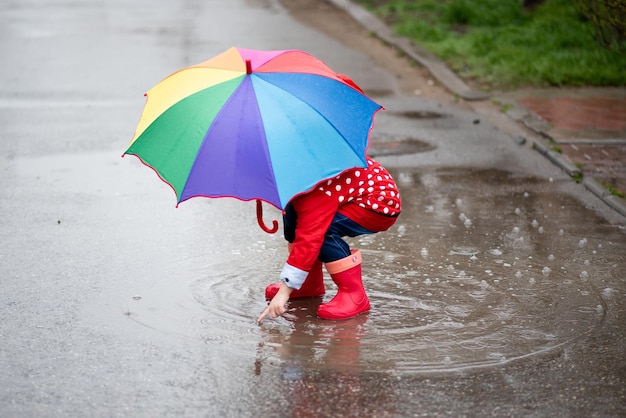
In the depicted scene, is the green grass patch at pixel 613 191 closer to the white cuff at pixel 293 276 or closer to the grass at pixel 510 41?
the white cuff at pixel 293 276

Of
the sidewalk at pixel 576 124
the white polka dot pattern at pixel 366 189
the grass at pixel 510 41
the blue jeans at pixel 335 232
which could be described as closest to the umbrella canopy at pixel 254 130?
the white polka dot pattern at pixel 366 189

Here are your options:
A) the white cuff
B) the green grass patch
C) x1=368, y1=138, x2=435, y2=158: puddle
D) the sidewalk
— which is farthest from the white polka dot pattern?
x1=368, y1=138, x2=435, y2=158: puddle

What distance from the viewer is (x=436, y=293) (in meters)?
5.84

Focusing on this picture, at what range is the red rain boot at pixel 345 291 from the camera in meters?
5.39

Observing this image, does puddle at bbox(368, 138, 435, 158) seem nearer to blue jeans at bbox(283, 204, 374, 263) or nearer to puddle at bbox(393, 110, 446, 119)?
puddle at bbox(393, 110, 446, 119)

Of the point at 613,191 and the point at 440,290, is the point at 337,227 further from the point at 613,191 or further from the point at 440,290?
the point at 613,191

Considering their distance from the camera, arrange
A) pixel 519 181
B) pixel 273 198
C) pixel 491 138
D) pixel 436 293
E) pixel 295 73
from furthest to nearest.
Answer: pixel 491 138 → pixel 519 181 → pixel 436 293 → pixel 295 73 → pixel 273 198

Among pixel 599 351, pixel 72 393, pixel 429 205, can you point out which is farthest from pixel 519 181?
pixel 72 393

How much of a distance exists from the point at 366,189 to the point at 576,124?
5453mm

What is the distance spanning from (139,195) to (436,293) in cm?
295

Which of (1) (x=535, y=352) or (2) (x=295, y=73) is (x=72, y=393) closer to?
(2) (x=295, y=73)

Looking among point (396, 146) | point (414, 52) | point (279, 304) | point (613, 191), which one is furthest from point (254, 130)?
point (414, 52)

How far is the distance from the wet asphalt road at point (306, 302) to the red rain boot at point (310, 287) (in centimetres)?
9

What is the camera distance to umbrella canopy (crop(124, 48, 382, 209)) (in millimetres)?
4844
